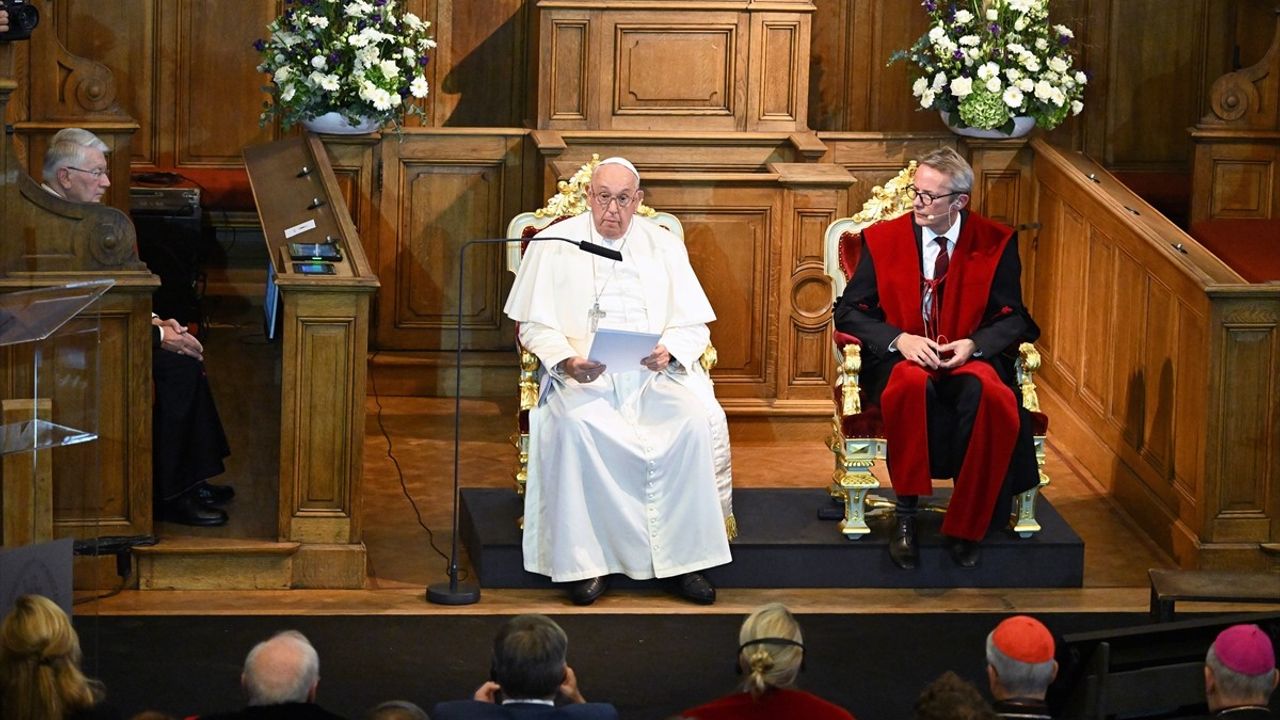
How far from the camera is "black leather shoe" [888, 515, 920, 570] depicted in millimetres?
7152

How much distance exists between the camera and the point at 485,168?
9.34 meters

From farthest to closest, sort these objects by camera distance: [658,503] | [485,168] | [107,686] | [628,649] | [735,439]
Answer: [485,168] < [735,439] < [658,503] < [628,649] < [107,686]

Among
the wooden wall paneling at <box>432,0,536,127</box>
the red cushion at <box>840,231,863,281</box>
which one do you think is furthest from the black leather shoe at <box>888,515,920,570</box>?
the wooden wall paneling at <box>432,0,536,127</box>

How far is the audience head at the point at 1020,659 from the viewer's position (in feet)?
15.2

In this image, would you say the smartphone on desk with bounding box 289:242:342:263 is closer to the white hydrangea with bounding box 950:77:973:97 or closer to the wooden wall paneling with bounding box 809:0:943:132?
the white hydrangea with bounding box 950:77:973:97

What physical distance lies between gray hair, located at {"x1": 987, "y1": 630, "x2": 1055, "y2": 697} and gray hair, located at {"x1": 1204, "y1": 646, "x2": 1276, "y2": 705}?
13.5 inches

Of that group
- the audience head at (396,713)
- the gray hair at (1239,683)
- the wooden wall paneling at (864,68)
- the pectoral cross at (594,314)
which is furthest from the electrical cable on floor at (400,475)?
the gray hair at (1239,683)

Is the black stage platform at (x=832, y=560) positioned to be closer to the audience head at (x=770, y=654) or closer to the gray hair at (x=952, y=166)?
the gray hair at (x=952, y=166)

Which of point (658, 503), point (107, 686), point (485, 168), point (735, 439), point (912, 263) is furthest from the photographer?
point (485, 168)

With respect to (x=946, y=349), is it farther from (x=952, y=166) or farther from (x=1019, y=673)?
(x=1019, y=673)

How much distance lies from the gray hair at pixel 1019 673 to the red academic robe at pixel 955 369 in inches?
91.9

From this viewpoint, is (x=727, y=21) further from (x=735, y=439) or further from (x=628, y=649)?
(x=628, y=649)

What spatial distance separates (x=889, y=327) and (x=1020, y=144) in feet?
7.16

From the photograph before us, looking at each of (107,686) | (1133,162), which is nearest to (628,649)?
(107,686)
